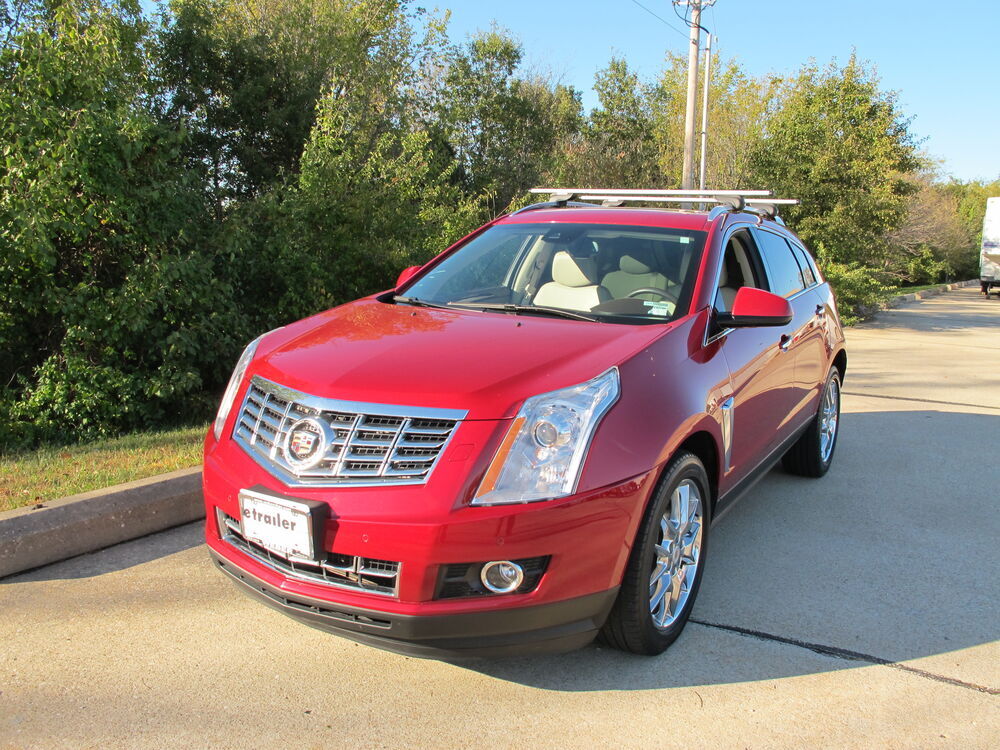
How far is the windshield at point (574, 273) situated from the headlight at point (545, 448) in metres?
0.92

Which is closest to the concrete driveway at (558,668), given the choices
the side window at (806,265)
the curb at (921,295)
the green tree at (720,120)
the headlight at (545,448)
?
the headlight at (545,448)

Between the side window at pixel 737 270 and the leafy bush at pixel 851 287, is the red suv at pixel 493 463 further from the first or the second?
the leafy bush at pixel 851 287

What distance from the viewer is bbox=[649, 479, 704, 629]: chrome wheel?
3205 mm

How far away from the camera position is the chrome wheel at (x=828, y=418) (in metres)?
5.77

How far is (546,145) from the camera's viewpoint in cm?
3147

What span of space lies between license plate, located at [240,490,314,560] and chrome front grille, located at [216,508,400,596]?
45 mm

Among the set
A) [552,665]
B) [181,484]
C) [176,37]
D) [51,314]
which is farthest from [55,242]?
[176,37]

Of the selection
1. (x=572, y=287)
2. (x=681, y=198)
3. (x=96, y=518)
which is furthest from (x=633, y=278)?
(x=96, y=518)

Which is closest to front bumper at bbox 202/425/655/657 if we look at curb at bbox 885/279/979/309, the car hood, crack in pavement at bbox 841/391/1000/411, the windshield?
the car hood

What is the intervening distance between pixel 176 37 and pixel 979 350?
1543 centimetres

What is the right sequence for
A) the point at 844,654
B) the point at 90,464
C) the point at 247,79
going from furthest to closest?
the point at 247,79, the point at 90,464, the point at 844,654

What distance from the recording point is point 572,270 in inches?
167

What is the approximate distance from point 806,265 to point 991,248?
26878mm

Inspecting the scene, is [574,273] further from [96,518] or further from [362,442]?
[96,518]
